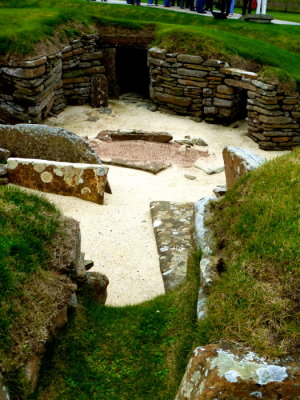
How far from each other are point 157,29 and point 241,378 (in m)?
15.6

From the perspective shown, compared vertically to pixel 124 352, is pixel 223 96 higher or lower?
higher

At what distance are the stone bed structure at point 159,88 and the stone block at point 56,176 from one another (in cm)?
537

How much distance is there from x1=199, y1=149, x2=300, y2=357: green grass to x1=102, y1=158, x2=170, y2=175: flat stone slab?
19.9 feet

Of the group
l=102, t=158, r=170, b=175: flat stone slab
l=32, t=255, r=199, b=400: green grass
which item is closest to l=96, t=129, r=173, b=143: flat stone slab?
l=102, t=158, r=170, b=175: flat stone slab

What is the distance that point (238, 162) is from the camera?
24.6 feet

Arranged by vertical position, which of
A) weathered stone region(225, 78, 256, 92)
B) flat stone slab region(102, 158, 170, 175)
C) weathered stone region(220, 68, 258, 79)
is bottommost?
flat stone slab region(102, 158, 170, 175)

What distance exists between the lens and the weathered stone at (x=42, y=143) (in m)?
9.32

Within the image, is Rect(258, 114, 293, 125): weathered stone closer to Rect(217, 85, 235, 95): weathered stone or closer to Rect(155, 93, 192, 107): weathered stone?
Rect(217, 85, 235, 95): weathered stone

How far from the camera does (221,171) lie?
11.8m

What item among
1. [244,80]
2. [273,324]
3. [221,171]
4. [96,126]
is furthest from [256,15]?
[273,324]

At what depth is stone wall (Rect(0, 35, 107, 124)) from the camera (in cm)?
1323

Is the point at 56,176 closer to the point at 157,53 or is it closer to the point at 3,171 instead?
the point at 3,171

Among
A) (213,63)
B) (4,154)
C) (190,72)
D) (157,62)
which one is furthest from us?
(157,62)

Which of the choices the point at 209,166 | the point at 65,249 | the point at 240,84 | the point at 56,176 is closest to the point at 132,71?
the point at 240,84
